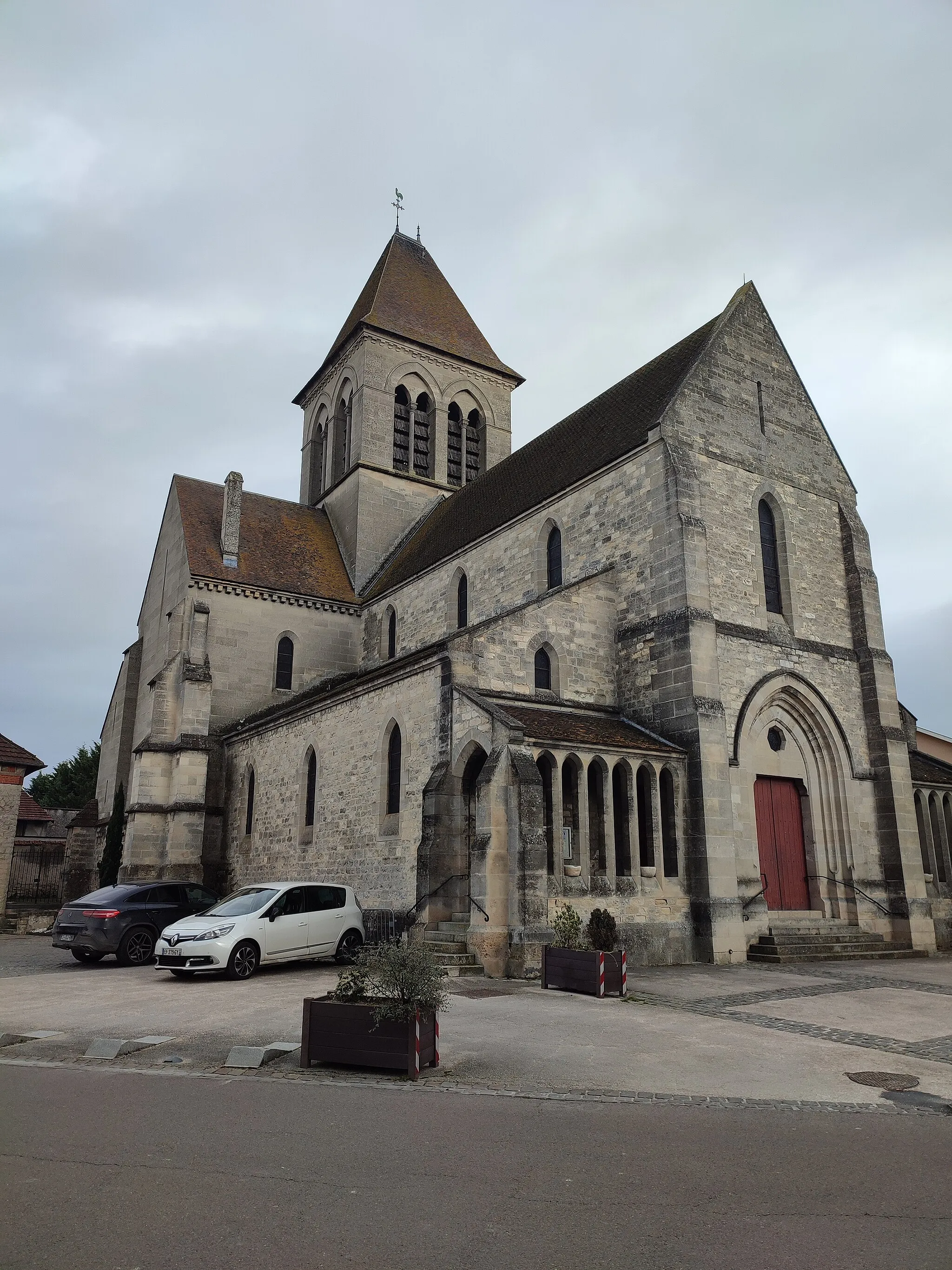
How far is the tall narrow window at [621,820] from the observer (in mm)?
16156

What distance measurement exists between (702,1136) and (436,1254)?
8.61 feet

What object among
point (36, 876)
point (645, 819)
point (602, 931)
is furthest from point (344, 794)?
point (36, 876)

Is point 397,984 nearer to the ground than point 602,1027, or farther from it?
farther from it

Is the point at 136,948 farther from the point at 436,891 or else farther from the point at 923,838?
the point at 923,838

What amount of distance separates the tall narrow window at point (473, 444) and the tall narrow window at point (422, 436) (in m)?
1.53

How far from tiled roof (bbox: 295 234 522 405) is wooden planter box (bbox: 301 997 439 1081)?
28.7 metres

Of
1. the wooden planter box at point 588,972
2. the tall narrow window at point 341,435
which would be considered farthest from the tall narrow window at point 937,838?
the tall narrow window at point 341,435

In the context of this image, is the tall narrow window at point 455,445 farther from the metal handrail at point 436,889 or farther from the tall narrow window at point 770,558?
the metal handrail at point 436,889

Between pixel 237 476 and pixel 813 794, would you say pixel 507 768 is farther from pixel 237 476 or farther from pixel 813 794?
pixel 237 476

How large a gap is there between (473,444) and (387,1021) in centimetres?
2877

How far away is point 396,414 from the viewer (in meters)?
33.3

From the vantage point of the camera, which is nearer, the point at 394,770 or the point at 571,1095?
the point at 571,1095

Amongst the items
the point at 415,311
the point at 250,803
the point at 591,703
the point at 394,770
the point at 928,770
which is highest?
the point at 415,311

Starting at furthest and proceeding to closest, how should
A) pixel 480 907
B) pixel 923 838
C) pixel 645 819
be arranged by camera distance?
1. pixel 923 838
2. pixel 645 819
3. pixel 480 907
